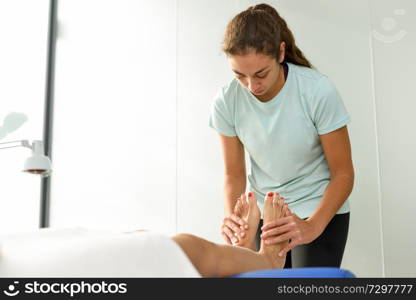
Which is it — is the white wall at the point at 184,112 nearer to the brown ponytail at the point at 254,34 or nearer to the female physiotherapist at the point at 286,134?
the female physiotherapist at the point at 286,134

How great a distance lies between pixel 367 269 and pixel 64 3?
2.25m

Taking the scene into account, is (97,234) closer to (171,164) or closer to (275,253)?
(275,253)

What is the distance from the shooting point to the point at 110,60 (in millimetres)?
2922

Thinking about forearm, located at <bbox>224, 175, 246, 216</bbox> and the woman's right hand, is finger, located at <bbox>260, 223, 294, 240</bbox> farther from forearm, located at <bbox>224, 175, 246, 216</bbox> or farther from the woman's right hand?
forearm, located at <bbox>224, 175, 246, 216</bbox>

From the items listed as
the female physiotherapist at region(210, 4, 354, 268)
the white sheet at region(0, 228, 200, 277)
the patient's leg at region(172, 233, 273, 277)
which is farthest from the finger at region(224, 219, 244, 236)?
the white sheet at region(0, 228, 200, 277)

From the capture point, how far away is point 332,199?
61.4 inches

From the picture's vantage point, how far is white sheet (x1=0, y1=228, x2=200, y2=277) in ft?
2.94

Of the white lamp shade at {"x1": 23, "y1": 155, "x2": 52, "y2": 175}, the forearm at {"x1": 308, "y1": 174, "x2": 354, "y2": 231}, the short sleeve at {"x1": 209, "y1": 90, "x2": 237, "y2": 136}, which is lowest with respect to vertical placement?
Result: the forearm at {"x1": 308, "y1": 174, "x2": 354, "y2": 231}

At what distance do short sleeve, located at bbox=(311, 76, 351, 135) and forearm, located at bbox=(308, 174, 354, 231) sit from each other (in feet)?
0.52

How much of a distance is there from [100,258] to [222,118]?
3.15 feet

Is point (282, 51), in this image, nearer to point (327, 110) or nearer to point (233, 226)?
point (327, 110)

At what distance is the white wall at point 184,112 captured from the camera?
2.13m

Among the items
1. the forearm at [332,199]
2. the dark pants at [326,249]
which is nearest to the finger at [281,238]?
the forearm at [332,199]

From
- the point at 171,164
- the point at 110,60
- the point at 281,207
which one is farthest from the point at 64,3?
the point at 281,207
